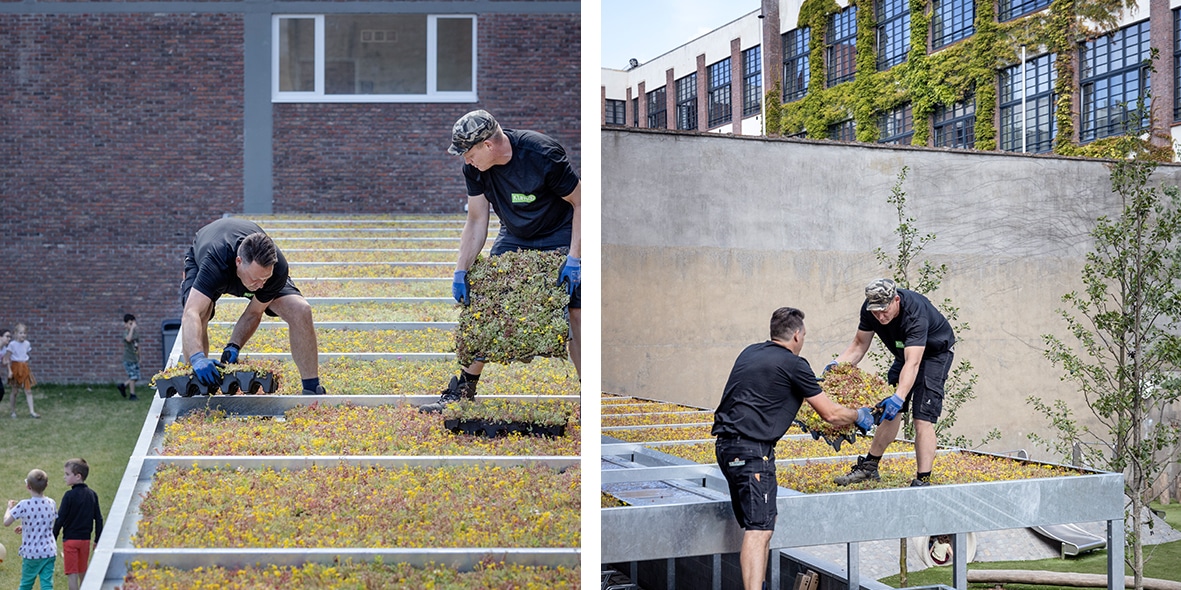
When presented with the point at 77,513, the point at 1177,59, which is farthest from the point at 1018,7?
the point at 77,513

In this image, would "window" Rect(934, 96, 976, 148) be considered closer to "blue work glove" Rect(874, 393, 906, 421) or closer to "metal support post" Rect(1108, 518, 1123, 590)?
"blue work glove" Rect(874, 393, 906, 421)

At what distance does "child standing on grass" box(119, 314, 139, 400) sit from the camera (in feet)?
42.8

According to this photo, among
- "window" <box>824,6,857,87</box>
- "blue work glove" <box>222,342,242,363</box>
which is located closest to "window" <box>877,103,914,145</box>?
"window" <box>824,6,857,87</box>

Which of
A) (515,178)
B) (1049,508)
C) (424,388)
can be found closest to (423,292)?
(424,388)

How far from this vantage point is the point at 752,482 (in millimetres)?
3785

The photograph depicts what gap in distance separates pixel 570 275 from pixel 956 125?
1.87 m

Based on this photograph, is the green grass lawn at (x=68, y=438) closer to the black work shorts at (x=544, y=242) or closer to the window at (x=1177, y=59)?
the black work shorts at (x=544, y=242)

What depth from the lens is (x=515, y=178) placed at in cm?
493

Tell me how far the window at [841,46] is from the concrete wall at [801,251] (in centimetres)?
32

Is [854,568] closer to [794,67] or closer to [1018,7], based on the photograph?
[794,67]

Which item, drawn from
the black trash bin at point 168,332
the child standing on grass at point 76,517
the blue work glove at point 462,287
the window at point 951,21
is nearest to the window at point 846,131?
the window at point 951,21

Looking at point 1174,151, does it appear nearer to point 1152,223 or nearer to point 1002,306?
point 1152,223

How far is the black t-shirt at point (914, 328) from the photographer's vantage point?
4488 millimetres

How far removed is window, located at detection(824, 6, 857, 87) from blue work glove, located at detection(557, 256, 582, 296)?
1.42 meters
